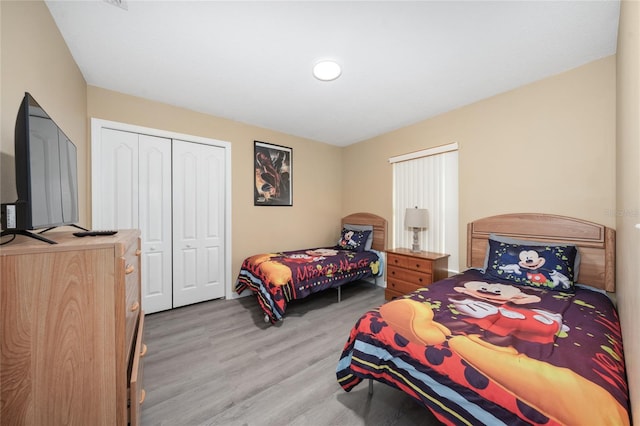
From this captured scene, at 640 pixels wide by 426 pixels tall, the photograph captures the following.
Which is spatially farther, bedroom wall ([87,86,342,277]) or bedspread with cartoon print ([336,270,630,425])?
bedroom wall ([87,86,342,277])

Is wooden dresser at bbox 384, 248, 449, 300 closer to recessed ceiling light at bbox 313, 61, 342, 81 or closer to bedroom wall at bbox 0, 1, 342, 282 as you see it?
bedroom wall at bbox 0, 1, 342, 282

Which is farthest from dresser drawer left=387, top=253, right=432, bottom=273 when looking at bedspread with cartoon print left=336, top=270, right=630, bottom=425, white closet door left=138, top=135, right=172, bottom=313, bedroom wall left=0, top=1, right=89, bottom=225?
bedroom wall left=0, top=1, right=89, bottom=225

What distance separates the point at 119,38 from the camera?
5.91 ft

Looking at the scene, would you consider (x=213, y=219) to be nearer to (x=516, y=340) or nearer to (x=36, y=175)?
(x=36, y=175)

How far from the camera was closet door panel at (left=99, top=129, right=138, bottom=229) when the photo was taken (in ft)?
8.37

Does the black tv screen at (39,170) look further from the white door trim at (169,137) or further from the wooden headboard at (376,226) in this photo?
the wooden headboard at (376,226)

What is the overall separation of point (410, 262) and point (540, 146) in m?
1.79

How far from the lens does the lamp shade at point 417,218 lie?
3156 millimetres

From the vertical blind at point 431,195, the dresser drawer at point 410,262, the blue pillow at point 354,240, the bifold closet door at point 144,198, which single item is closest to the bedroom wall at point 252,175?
the bifold closet door at point 144,198

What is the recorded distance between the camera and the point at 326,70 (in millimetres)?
2133

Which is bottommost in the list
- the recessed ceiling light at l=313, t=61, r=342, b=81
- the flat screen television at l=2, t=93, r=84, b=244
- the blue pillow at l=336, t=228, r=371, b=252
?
the blue pillow at l=336, t=228, r=371, b=252

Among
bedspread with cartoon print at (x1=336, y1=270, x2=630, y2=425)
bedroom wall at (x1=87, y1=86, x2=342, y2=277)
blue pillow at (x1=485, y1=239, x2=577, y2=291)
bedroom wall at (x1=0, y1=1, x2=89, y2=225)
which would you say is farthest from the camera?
bedroom wall at (x1=87, y1=86, x2=342, y2=277)

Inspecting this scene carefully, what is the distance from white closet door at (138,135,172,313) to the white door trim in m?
0.10

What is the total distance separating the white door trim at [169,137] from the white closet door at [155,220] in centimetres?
10
